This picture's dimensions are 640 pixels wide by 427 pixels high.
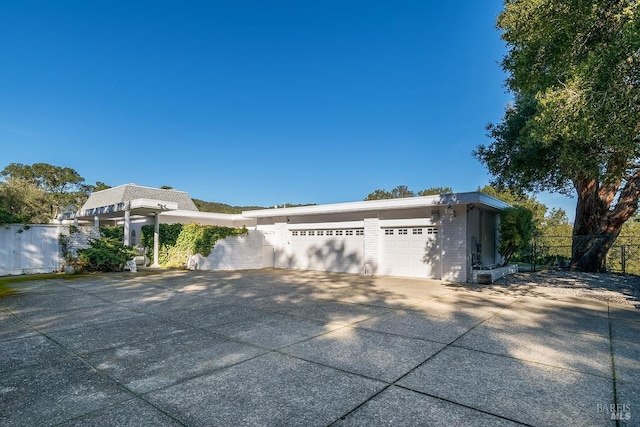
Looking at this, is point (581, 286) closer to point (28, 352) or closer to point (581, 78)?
point (581, 78)

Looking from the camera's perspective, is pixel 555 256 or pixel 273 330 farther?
pixel 555 256

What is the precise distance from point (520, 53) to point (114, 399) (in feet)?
34.0

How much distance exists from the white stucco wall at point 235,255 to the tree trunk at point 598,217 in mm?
14632

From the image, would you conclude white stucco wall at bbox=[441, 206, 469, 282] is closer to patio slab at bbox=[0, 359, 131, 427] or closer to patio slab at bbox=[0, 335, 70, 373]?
patio slab at bbox=[0, 359, 131, 427]

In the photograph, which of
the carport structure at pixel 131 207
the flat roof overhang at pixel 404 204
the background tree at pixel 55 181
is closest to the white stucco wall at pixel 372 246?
the flat roof overhang at pixel 404 204

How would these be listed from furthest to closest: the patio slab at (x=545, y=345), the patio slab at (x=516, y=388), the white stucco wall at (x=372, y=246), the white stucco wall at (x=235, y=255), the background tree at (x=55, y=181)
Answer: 1. the background tree at (x=55, y=181)
2. the white stucco wall at (x=235, y=255)
3. the white stucco wall at (x=372, y=246)
4. the patio slab at (x=545, y=345)
5. the patio slab at (x=516, y=388)

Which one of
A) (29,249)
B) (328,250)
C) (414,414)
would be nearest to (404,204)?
(328,250)

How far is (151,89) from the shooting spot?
1881cm

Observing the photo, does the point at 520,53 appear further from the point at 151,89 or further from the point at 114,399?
the point at 151,89

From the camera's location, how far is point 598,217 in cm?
1474

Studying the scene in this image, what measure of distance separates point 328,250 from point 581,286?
9.16 m

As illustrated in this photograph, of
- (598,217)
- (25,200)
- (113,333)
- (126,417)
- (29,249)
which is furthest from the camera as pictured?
(25,200)

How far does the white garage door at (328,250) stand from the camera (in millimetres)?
14102

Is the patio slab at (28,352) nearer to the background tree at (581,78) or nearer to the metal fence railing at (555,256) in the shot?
the background tree at (581,78)
